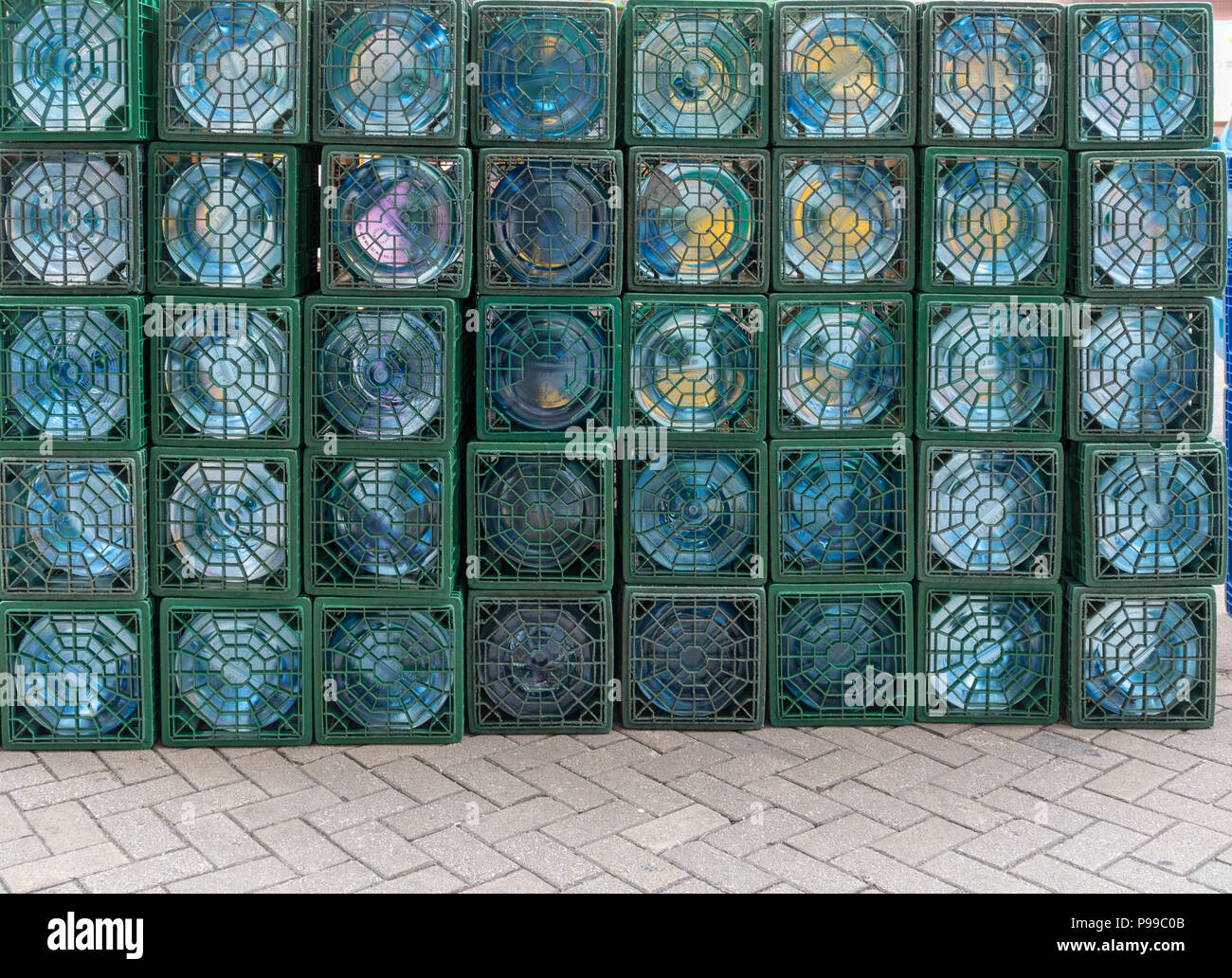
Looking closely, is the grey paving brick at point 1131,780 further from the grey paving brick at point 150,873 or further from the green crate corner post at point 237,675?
the grey paving brick at point 150,873

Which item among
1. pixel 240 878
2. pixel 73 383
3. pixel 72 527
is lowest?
pixel 240 878

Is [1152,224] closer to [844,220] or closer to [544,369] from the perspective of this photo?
[844,220]

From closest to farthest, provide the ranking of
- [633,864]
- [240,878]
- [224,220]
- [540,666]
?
1. [240,878]
2. [633,864]
3. [224,220]
4. [540,666]

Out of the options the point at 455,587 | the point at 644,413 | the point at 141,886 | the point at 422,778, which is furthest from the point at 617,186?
the point at 141,886

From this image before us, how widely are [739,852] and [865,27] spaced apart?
113 inches

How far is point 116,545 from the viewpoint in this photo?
192 inches

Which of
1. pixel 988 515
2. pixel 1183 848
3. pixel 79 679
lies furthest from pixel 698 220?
pixel 79 679

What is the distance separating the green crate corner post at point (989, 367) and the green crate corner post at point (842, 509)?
0.21 metres

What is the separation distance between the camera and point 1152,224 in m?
4.94

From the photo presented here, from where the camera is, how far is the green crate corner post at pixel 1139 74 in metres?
4.88

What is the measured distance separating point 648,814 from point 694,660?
0.86 m

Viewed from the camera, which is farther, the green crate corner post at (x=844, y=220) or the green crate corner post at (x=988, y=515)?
the green crate corner post at (x=988, y=515)

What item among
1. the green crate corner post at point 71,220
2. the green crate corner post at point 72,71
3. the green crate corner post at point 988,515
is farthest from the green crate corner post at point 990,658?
the green crate corner post at point 72,71

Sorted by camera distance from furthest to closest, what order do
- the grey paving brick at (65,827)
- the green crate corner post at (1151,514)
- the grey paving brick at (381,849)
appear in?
the green crate corner post at (1151,514) < the grey paving brick at (65,827) < the grey paving brick at (381,849)
